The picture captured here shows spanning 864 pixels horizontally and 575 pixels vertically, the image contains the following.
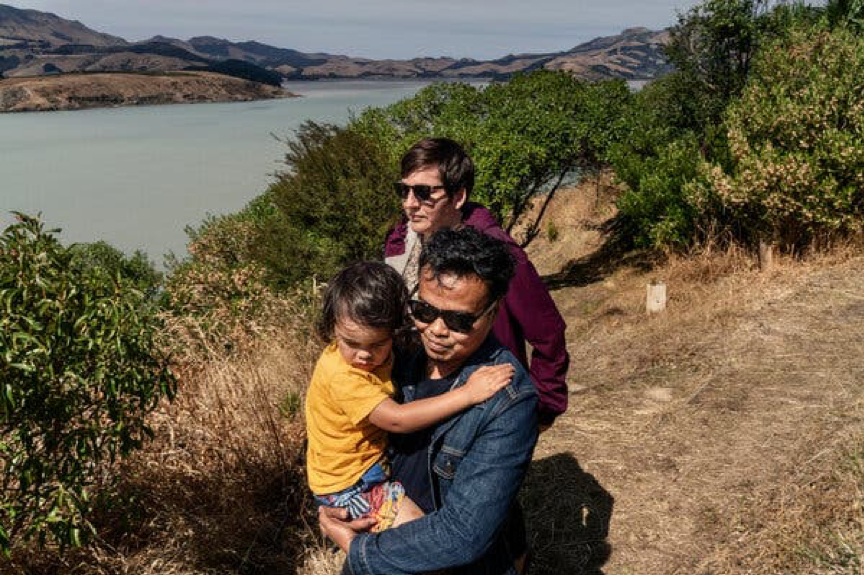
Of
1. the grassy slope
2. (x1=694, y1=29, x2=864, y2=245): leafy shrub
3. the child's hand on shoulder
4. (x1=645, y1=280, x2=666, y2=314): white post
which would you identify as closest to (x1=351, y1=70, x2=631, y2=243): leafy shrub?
(x1=694, y1=29, x2=864, y2=245): leafy shrub

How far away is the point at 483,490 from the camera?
175cm

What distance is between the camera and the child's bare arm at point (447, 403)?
1.77 meters

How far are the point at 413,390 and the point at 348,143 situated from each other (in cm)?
1770

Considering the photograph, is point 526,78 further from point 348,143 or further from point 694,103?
point 348,143

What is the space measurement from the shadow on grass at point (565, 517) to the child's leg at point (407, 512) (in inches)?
99.3

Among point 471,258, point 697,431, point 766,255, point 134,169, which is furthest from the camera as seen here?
point 134,169

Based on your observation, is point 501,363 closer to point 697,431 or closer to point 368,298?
point 368,298

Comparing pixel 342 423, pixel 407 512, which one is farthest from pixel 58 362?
pixel 407 512

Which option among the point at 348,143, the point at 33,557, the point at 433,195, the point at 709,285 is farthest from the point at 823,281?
the point at 348,143

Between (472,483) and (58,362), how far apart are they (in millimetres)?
2082

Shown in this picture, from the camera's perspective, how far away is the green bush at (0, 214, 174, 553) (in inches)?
104

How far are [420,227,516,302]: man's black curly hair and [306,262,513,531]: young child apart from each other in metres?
0.31

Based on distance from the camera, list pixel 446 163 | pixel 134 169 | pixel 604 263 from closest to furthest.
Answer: pixel 446 163 < pixel 604 263 < pixel 134 169

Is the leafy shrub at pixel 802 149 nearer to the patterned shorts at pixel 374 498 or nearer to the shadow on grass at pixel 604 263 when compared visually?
the shadow on grass at pixel 604 263
